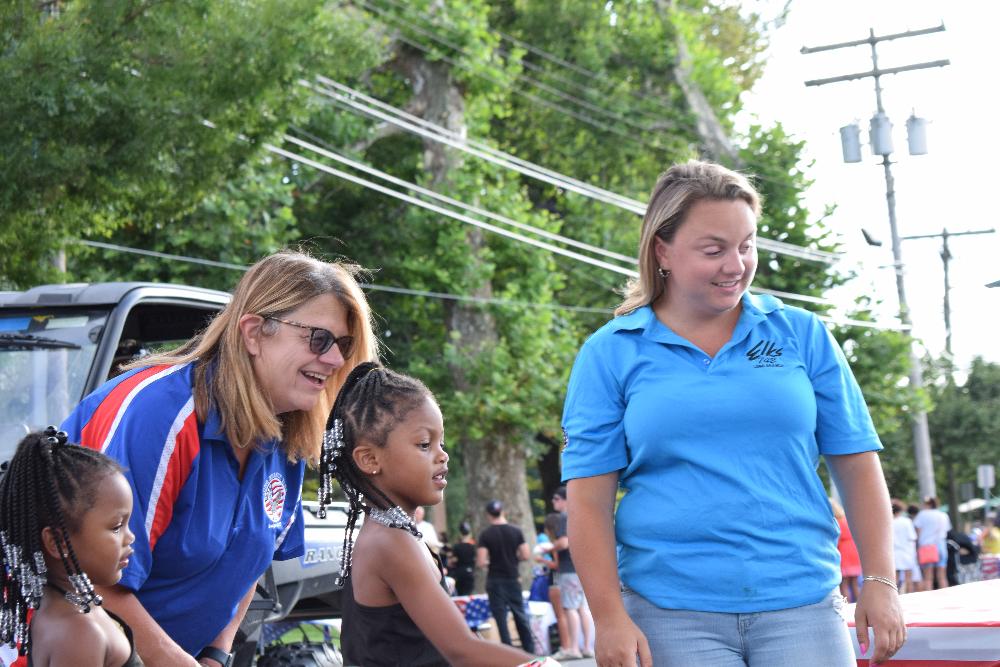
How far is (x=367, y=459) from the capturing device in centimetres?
361

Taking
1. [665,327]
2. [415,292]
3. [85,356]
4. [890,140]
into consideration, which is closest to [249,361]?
[665,327]

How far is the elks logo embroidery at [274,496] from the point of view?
3729 millimetres

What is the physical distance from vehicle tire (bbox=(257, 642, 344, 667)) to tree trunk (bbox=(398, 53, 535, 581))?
12601 mm

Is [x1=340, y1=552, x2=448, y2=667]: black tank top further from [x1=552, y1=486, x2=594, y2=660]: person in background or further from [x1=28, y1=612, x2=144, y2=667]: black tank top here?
[x1=552, y1=486, x2=594, y2=660]: person in background

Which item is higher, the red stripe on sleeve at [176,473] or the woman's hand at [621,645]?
the red stripe on sleeve at [176,473]

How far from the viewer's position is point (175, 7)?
1123cm

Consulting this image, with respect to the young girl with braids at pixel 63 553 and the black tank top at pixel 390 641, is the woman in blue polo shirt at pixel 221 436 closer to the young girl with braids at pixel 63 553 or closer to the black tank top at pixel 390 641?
the young girl with braids at pixel 63 553

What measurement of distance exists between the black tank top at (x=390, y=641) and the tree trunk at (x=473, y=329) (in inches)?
657

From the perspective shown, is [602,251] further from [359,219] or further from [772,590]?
[772,590]

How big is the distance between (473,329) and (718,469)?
17.3m

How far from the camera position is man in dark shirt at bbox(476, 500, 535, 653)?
1481 centimetres

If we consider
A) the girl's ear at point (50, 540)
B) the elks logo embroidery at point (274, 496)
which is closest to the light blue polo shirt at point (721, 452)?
the elks logo embroidery at point (274, 496)

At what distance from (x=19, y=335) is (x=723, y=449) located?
178 inches

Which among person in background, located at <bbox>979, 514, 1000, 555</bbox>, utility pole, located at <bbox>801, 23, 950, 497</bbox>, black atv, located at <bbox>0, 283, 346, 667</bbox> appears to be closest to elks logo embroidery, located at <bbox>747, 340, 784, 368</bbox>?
black atv, located at <bbox>0, 283, 346, 667</bbox>
